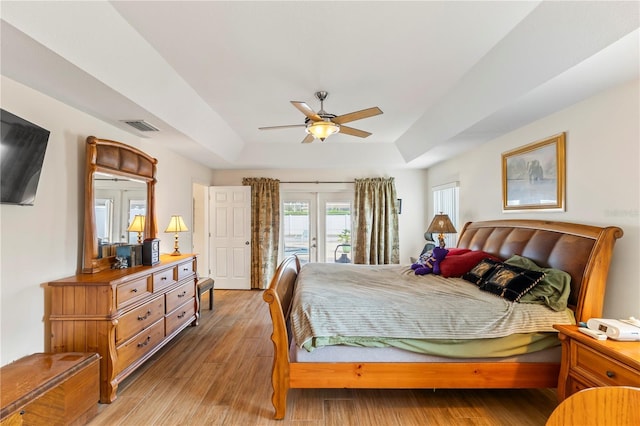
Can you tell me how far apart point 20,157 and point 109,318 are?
1.29m

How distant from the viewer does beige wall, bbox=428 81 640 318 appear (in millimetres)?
2043

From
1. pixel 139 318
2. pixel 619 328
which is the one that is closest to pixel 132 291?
pixel 139 318

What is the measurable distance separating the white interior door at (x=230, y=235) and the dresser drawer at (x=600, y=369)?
496cm

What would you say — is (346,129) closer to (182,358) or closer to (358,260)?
(182,358)

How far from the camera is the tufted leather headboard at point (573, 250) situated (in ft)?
6.86

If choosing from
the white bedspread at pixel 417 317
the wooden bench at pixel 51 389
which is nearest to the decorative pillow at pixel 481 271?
the white bedspread at pixel 417 317

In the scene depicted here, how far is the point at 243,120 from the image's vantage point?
4078mm

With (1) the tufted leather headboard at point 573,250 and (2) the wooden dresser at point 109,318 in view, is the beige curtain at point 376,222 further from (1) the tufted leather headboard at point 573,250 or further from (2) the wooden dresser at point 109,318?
(2) the wooden dresser at point 109,318

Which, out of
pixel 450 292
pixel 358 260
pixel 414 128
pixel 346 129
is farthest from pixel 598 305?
pixel 358 260

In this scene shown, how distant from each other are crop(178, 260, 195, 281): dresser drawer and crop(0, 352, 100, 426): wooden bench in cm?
136

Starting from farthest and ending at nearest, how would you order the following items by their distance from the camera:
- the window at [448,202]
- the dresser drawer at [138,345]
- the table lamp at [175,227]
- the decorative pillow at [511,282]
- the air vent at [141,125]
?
the window at [448,202]
the table lamp at [175,227]
the air vent at [141,125]
the dresser drawer at [138,345]
the decorative pillow at [511,282]

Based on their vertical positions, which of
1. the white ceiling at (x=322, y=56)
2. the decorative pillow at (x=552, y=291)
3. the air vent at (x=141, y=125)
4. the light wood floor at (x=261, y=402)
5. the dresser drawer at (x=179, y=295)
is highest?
the white ceiling at (x=322, y=56)

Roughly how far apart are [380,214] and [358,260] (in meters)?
1.00

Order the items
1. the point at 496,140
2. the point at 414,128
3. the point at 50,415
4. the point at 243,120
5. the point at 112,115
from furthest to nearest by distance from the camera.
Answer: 1. the point at 414,128
2. the point at 243,120
3. the point at 496,140
4. the point at 112,115
5. the point at 50,415
